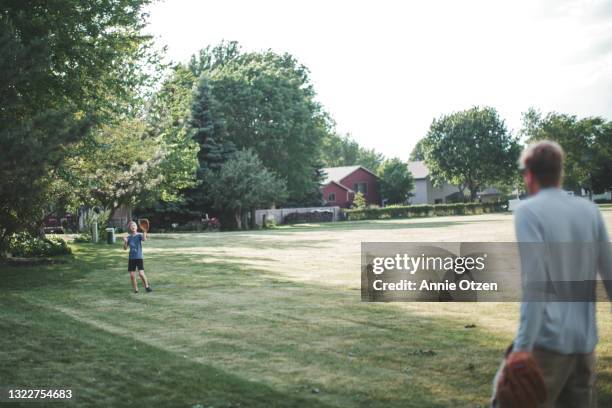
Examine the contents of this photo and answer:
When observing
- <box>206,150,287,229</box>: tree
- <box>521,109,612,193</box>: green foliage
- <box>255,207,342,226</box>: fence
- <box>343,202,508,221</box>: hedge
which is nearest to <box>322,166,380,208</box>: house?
<box>343,202,508,221</box>: hedge

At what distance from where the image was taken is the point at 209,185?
160 ft

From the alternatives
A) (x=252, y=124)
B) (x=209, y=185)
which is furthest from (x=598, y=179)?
(x=209, y=185)

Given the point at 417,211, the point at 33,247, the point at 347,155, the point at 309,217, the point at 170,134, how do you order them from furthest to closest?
the point at 347,155 → the point at 417,211 → the point at 309,217 → the point at 170,134 → the point at 33,247

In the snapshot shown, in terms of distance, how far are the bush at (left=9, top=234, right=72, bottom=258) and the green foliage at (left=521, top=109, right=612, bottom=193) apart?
7001cm

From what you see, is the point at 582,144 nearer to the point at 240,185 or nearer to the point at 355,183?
the point at 355,183

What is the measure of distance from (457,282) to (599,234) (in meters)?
8.99

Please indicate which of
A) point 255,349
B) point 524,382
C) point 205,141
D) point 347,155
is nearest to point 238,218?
point 205,141

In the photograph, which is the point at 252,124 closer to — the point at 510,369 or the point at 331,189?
the point at 331,189

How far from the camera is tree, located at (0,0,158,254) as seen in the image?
9828 mm

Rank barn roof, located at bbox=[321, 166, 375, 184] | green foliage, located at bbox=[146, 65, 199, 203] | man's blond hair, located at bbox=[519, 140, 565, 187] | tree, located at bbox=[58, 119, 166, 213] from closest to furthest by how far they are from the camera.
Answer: man's blond hair, located at bbox=[519, 140, 565, 187] → tree, located at bbox=[58, 119, 166, 213] → green foliage, located at bbox=[146, 65, 199, 203] → barn roof, located at bbox=[321, 166, 375, 184]

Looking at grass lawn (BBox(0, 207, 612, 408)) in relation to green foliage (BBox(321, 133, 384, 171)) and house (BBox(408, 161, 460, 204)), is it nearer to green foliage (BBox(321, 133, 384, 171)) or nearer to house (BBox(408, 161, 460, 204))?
house (BBox(408, 161, 460, 204))

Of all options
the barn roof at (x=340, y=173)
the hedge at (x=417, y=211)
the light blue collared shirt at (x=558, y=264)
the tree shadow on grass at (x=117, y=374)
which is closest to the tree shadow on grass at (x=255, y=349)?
the tree shadow on grass at (x=117, y=374)

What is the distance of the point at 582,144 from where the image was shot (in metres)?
83.1

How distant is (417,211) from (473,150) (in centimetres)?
2030
